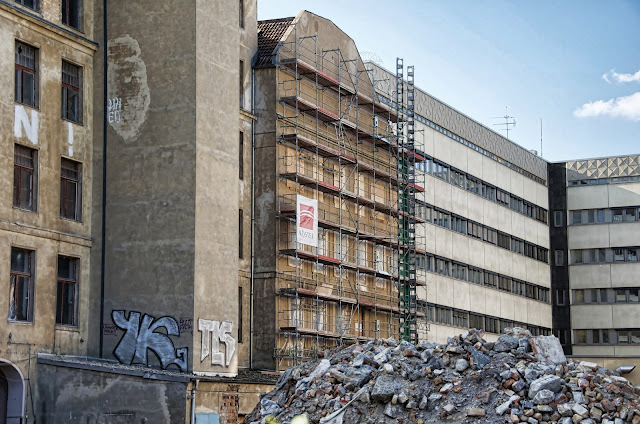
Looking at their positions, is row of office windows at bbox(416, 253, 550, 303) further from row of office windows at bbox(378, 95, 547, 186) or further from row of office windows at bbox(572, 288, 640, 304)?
row of office windows at bbox(378, 95, 547, 186)

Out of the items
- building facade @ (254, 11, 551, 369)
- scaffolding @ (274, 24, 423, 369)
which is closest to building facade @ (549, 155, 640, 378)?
building facade @ (254, 11, 551, 369)

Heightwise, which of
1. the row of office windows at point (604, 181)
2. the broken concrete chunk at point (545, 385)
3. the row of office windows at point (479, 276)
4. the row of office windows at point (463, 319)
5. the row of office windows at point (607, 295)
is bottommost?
the broken concrete chunk at point (545, 385)

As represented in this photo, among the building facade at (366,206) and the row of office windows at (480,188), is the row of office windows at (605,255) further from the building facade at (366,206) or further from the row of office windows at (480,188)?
the building facade at (366,206)

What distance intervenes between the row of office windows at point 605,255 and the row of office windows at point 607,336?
210 inches

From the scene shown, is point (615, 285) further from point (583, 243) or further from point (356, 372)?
point (356, 372)

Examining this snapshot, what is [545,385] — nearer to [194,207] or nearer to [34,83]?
[194,207]

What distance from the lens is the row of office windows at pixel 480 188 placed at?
213ft

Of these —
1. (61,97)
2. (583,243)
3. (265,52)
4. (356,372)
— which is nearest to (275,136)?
(265,52)

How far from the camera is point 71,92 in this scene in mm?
39500

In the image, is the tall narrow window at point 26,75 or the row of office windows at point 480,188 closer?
the tall narrow window at point 26,75

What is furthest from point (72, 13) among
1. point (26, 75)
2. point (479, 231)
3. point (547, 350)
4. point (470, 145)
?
point (479, 231)

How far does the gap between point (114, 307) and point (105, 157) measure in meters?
5.65

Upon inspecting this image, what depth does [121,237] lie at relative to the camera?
39.6 m

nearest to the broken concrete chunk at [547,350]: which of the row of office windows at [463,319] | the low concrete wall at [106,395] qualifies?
the low concrete wall at [106,395]
